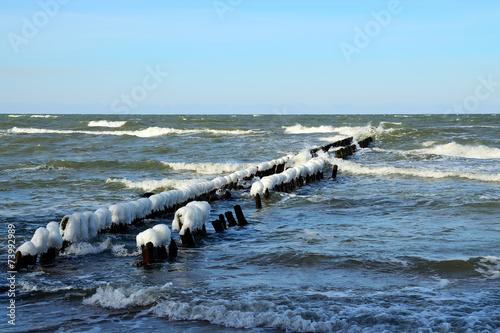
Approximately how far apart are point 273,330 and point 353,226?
5.05 meters

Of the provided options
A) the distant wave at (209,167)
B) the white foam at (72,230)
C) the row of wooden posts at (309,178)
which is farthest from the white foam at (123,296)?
the distant wave at (209,167)

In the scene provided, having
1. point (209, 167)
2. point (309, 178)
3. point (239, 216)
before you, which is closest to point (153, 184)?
point (309, 178)

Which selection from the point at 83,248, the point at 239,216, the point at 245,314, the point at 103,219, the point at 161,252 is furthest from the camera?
the point at 239,216

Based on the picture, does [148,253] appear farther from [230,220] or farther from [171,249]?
[230,220]

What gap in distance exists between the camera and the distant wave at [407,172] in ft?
54.6

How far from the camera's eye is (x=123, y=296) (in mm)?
5836

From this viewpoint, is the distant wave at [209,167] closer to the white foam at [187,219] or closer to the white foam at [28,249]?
the white foam at [187,219]

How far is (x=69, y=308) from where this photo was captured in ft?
18.4

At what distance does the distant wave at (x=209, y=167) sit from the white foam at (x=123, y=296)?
13321 mm

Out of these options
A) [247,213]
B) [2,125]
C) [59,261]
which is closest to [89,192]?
[247,213]

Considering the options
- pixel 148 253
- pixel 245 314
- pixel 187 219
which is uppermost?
pixel 187 219

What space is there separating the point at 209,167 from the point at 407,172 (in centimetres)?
725

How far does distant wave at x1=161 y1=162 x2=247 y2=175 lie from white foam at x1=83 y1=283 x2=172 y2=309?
43.7ft

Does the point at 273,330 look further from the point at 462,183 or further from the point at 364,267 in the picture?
the point at 462,183
